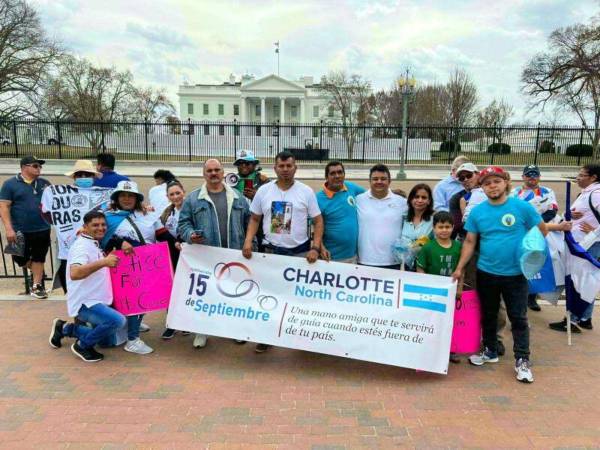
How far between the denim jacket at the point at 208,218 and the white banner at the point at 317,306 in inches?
6.3

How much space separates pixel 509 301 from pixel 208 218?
285cm

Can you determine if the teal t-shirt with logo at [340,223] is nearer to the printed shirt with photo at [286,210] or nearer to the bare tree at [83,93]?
the printed shirt with photo at [286,210]

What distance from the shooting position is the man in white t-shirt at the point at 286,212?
4074 mm

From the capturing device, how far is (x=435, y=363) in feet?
12.3

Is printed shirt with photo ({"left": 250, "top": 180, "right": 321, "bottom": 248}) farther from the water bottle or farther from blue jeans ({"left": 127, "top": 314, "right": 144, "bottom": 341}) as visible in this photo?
the water bottle

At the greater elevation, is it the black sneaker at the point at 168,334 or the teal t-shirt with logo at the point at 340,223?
the teal t-shirt with logo at the point at 340,223

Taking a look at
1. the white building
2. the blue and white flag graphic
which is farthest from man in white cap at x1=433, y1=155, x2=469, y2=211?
the white building

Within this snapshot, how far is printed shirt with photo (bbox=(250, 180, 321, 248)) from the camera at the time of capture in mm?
4098

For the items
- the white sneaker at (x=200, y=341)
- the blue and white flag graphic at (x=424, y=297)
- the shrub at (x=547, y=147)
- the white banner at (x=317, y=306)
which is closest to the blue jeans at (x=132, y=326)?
the white banner at (x=317, y=306)

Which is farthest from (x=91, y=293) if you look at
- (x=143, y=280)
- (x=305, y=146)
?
(x=305, y=146)

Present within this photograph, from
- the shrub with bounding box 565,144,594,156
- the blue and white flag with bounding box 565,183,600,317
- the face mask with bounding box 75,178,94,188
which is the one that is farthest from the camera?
the shrub with bounding box 565,144,594,156

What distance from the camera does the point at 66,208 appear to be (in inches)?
195

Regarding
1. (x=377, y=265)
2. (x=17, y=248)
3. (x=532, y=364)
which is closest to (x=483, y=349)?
(x=532, y=364)

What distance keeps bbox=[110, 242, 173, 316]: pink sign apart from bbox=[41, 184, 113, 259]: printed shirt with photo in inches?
43.5
